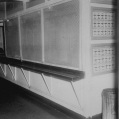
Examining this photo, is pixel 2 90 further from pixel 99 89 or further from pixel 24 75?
pixel 99 89

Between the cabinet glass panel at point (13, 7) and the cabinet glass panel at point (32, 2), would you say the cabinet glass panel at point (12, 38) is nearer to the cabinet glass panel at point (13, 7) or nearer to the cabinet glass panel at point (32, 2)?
the cabinet glass panel at point (13, 7)

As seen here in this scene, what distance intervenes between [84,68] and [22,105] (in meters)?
2.25

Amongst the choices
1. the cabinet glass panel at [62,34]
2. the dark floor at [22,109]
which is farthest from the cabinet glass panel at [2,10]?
the cabinet glass panel at [62,34]

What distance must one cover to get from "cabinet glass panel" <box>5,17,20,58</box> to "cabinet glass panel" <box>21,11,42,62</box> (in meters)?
0.46

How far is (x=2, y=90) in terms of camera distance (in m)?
6.64

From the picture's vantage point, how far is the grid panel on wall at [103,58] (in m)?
3.71

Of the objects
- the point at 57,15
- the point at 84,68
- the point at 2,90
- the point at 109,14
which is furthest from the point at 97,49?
the point at 2,90

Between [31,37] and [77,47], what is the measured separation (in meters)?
1.86

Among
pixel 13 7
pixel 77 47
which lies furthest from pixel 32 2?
pixel 77 47

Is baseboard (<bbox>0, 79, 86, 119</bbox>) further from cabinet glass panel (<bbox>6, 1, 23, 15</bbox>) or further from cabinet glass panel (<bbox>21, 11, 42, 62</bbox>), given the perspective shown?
cabinet glass panel (<bbox>6, 1, 23, 15</bbox>)

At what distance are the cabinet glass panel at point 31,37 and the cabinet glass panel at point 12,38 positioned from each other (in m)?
0.46

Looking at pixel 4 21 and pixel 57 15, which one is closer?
pixel 57 15

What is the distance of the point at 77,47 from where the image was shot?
144 inches

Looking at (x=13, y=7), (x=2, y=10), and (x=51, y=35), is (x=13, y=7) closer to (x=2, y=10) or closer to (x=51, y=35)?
(x=2, y=10)
